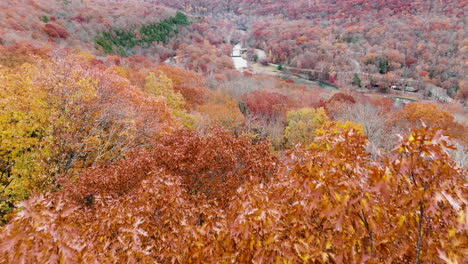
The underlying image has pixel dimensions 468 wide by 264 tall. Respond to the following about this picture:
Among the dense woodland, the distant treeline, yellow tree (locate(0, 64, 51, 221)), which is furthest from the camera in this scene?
the distant treeline

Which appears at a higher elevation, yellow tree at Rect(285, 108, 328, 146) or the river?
yellow tree at Rect(285, 108, 328, 146)

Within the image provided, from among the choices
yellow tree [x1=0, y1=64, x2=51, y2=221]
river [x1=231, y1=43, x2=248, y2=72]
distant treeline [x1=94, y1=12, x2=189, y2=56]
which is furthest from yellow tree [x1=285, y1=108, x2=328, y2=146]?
river [x1=231, y1=43, x2=248, y2=72]

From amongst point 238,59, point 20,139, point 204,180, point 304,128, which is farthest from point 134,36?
point 204,180

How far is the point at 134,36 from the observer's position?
362 feet

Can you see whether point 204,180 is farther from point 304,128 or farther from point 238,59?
point 238,59

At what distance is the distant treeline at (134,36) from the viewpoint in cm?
9062

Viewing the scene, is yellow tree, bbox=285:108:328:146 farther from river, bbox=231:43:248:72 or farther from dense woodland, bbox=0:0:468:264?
river, bbox=231:43:248:72

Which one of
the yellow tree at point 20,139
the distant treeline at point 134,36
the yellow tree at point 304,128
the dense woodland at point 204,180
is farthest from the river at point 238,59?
the yellow tree at point 20,139

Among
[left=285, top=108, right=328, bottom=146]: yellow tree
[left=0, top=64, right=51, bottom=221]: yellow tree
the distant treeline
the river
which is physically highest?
[left=0, top=64, right=51, bottom=221]: yellow tree

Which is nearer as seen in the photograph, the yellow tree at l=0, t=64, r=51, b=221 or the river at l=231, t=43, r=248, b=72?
the yellow tree at l=0, t=64, r=51, b=221

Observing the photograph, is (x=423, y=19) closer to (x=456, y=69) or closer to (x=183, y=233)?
(x=456, y=69)

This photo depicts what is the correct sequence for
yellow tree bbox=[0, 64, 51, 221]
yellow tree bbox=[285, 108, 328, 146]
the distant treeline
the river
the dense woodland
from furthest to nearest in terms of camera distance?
the river, the distant treeline, yellow tree bbox=[285, 108, 328, 146], yellow tree bbox=[0, 64, 51, 221], the dense woodland

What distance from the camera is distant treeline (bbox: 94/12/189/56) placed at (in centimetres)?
9062

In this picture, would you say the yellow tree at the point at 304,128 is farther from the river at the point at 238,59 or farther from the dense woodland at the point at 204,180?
the river at the point at 238,59
